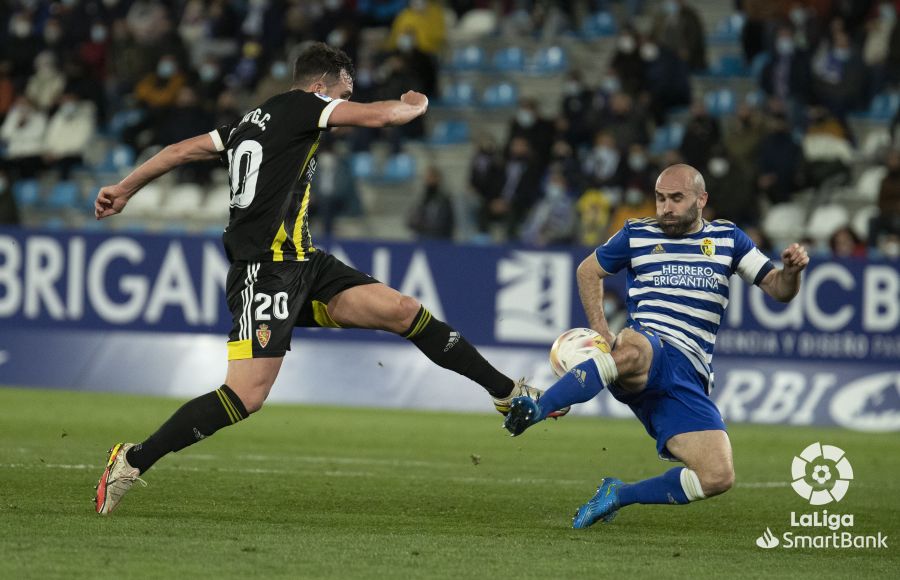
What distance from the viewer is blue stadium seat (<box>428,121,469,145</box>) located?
2100 centimetres

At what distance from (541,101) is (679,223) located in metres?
14.3

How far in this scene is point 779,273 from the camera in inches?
293

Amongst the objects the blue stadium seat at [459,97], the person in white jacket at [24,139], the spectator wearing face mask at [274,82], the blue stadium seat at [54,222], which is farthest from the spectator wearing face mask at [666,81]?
the person in white jacket at [24,139]

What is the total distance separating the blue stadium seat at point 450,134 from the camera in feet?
68.9

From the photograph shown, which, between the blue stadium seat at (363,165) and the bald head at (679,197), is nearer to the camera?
the bald head at (679,197)

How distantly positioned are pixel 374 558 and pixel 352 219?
13677mm

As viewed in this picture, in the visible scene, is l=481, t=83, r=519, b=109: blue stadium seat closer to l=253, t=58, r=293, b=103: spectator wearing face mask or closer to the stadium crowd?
the stadium crowd

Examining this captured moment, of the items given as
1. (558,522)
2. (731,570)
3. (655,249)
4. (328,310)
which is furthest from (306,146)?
(731,570)

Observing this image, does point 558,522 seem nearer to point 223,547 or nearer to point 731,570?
point 731,570

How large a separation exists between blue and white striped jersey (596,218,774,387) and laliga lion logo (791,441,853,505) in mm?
2040

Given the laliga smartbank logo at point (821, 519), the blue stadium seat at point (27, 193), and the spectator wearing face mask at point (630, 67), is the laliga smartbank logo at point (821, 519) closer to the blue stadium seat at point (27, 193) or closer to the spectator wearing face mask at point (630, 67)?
the spectator wearing face mask at point (630, 67)

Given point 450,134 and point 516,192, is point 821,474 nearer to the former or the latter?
point 516,192

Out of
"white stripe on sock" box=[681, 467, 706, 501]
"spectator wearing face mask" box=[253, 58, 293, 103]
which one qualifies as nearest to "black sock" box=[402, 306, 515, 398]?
"white stripe on sock" box=[681, 467, 706, 501]

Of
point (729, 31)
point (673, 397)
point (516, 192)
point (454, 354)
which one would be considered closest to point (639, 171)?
point (516, 192)
